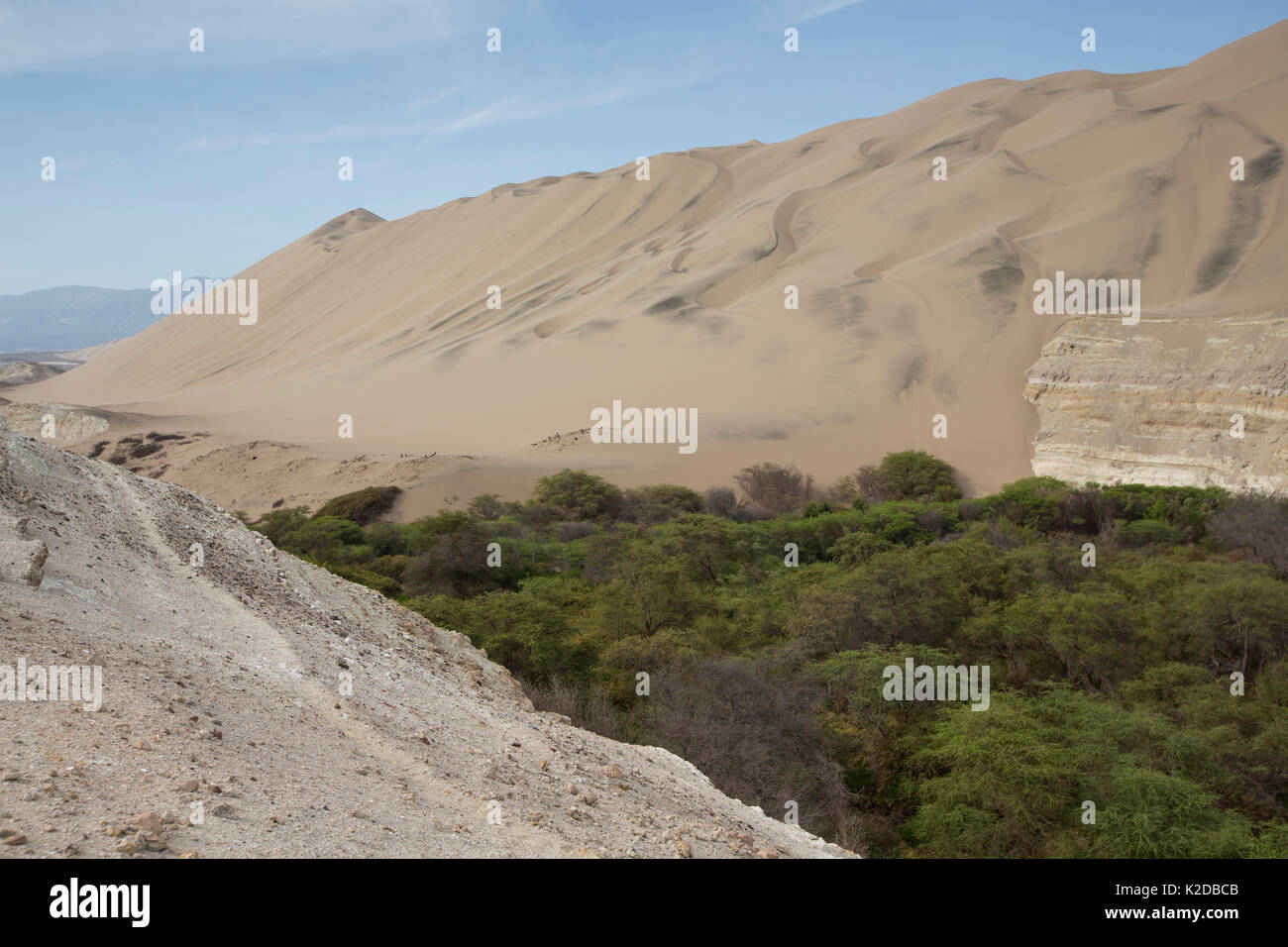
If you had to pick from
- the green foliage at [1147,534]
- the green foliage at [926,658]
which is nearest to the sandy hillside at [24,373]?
the green foliage at [926,658]

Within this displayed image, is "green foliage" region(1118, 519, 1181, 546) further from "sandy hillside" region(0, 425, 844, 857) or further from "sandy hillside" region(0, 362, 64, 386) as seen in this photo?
"sandy hillside" region(0, 362, 64, 386)

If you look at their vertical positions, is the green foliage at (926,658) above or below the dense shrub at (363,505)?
below

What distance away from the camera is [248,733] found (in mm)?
4980

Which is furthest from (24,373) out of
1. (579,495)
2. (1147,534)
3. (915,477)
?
(1147,534)

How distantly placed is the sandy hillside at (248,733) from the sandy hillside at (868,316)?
27.8 meters

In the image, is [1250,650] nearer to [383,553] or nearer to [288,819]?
[288,819]

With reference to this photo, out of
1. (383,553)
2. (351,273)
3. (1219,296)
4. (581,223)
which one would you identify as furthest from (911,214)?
(351,273)

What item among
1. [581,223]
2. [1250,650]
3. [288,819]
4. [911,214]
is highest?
[581,223]

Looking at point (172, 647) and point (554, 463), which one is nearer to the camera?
point (172, 647)

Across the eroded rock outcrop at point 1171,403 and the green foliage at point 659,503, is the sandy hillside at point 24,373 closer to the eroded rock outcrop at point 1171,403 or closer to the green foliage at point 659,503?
the green foliage at point 659,503

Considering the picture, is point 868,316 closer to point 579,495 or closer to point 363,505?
point 579,495

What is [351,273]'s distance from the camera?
8450cm

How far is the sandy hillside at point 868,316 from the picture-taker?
33.8 metres
